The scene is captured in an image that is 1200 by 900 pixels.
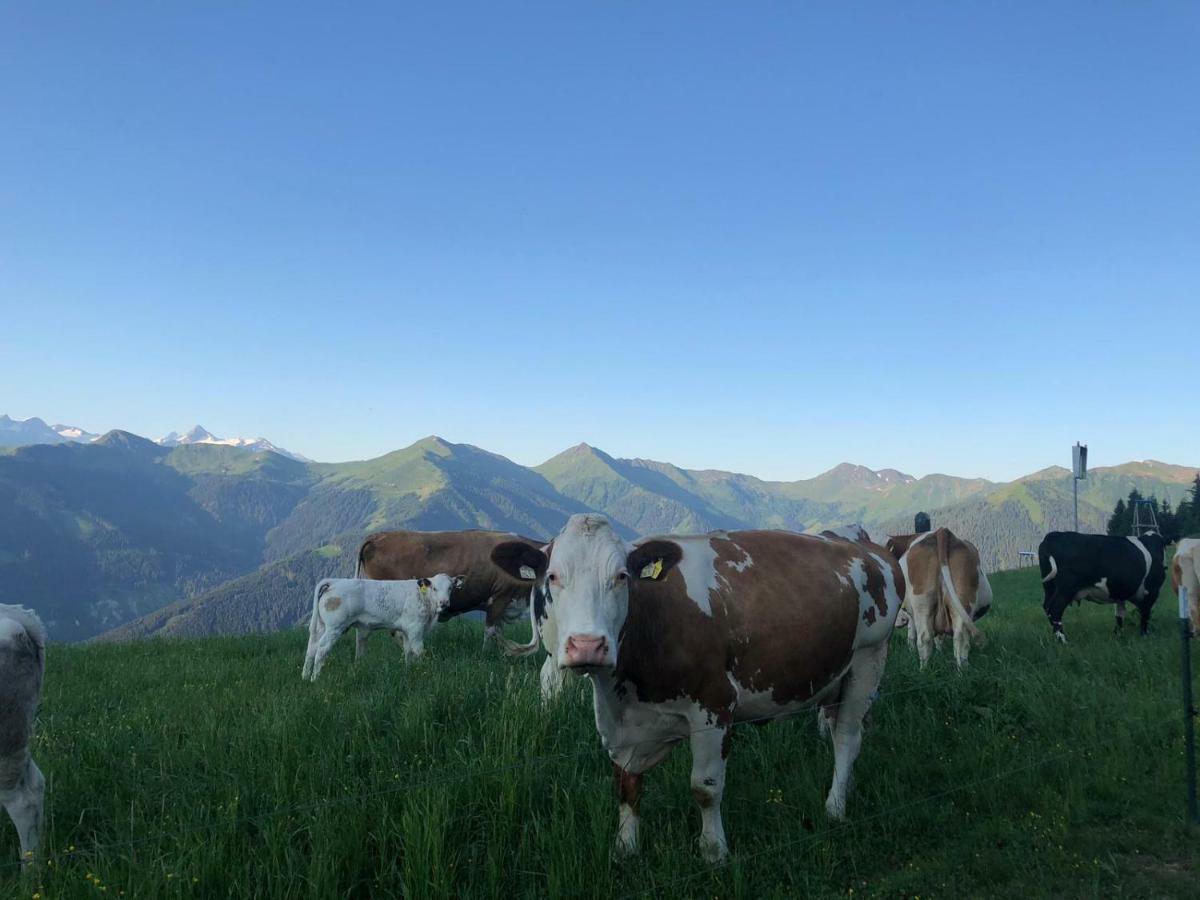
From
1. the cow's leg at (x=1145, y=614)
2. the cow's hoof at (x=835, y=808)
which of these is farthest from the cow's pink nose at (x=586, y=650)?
the cow's leg at (x=1145, y=614)

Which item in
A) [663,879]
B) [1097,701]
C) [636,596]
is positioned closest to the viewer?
[663,879]

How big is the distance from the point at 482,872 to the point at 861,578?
4220 millimetres

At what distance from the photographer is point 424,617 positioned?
14055 millimetres

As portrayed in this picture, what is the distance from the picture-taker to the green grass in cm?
503

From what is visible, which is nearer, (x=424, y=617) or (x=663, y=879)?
(x=663, y=879)

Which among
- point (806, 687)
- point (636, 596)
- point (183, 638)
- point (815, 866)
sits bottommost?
point (183, 638)

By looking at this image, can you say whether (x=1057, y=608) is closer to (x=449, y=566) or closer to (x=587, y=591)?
(x=449, y=566)

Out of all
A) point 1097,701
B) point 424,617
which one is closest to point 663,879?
point 1097,701

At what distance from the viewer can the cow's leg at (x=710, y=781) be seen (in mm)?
5594

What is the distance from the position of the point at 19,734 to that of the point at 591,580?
4.35 meters

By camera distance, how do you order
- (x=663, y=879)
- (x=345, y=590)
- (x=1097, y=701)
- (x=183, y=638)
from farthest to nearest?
1. (x=183, y=638)
2. (x=345, y=590)
3. (x=1097, y=701)
4. (x=663, y=879)

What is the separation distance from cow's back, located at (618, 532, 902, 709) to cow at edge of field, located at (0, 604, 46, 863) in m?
4.42

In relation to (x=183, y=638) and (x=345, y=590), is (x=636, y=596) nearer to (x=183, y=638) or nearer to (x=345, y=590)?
(x=345, y=590)

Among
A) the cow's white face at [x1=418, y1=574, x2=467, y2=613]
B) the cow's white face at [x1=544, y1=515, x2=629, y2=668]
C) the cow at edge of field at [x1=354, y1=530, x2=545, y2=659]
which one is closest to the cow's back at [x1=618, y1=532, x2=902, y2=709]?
the cow's white face at [x1=544, y1=515, x2=629, y2=668]
